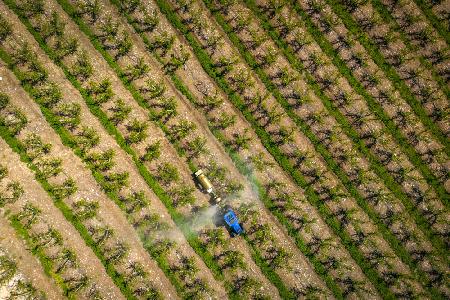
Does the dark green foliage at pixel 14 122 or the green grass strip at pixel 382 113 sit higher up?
the dark green foliage at pixel 14 122

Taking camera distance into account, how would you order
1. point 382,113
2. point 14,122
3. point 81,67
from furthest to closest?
point 382,113 → point 81,67 → point 14,122

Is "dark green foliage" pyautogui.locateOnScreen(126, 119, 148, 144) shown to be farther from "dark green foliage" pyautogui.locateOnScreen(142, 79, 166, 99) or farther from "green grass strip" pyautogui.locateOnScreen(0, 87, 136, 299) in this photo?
"green grass strip" pyautogui.locateOnScreen(0, 87, 136, 299)

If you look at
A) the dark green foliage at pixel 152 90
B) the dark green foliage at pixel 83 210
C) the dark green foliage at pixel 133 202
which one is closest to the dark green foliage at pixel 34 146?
the dark green foliage at pixel 83 210

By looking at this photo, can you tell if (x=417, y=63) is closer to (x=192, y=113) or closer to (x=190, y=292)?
(x=192, y=113)

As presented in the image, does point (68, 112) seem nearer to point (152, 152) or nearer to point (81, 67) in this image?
point (81, 67)

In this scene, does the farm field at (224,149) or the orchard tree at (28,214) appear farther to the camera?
the farm field at (224,149)

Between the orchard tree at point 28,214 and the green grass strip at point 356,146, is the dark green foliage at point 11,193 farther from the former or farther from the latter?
the green grass strip at point 356,146

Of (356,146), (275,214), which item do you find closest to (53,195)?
(275,214)
